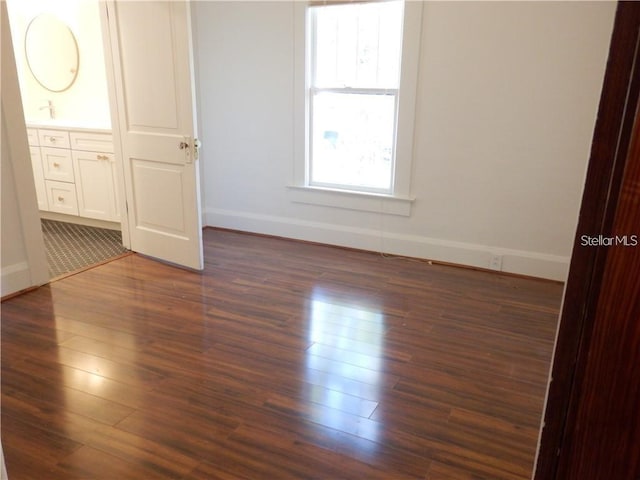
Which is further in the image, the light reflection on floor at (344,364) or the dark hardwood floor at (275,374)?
the light reflection on floor at (344,364)

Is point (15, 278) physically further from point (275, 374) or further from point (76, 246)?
point (275, 374)

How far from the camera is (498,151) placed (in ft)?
12.3

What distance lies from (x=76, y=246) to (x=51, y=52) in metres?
2.12

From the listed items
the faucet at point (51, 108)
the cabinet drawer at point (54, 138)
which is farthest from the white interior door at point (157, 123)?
the faucet at point (51, 108)

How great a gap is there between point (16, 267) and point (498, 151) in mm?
3467

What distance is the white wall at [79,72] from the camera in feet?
16.0

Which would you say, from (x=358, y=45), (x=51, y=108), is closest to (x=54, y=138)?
(x=51, y=108)

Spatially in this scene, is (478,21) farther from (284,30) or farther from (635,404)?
(635,404)

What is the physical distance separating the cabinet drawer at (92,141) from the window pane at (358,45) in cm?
194

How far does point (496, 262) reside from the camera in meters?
3.93

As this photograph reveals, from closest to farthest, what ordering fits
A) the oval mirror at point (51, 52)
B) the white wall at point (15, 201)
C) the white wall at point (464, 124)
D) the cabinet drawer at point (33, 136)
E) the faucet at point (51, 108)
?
the white wall at point (15, 201) < the white wall at point (464, 124) < the cabinet drawer at point (33, 136) < the oval mirror at point (51, 52) < the faucet at point (51, 108)

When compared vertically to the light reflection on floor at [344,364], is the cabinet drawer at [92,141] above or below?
above

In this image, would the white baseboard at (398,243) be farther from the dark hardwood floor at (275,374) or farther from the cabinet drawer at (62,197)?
the cabinet drawer at (62,197)

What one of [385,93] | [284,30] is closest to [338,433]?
[385,93]
